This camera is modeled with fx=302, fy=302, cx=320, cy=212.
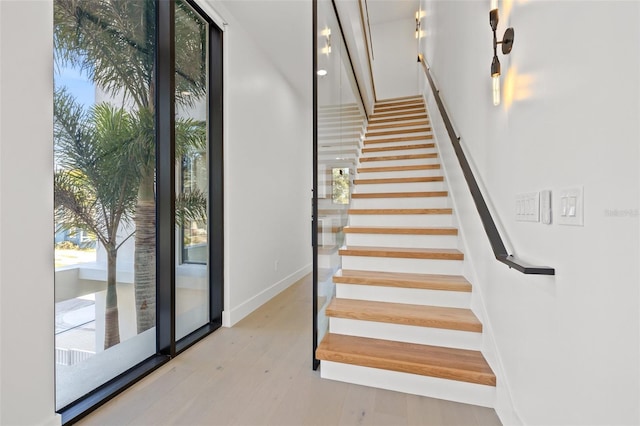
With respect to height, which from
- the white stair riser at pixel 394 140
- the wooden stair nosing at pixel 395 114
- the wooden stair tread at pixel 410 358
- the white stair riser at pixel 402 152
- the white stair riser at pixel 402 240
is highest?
the wooden stair nosing at pixel 395 114

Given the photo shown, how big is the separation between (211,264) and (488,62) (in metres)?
2.57

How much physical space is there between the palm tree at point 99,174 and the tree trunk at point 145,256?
8 centimetres

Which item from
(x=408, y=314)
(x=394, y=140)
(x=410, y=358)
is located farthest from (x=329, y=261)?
(x=394, y=140)

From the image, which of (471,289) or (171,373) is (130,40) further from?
(471,289)

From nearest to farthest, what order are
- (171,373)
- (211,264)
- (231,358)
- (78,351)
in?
(78,351)
(171,373)
(231,358)
(211,264)

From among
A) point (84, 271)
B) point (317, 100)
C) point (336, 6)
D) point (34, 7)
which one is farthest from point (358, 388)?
point (336, 6)

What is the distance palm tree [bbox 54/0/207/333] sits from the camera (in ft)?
5.40

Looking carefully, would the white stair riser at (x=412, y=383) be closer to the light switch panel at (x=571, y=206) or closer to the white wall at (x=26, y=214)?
the light switch panel at (x=571, y=206)

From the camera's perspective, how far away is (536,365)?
1218mm

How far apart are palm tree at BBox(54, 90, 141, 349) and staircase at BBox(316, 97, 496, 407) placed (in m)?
1.42

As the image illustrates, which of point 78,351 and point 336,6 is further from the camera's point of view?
point 336,6

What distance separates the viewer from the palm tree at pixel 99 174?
1571 mm

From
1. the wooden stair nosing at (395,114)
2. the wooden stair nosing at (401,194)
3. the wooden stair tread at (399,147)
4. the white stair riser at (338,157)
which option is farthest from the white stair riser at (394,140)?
the wooden stair nosing at (401,194)

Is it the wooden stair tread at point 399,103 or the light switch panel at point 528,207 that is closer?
the light switch panel at point 528,207
